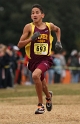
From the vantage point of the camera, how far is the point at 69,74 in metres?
31.9

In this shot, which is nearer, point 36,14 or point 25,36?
point 25,36

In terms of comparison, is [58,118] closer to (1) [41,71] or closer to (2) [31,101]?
(1) [41,71]

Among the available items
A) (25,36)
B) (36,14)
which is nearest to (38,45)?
(25,36)

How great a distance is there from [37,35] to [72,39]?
55.7 meters

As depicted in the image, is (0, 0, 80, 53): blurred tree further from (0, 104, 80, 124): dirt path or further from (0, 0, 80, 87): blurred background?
(0, 104, 80, 124): dirt path

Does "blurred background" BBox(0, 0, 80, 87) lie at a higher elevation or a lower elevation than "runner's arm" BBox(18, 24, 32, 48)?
lower

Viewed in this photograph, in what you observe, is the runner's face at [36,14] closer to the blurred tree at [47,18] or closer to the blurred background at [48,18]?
the blurred background at [48,18]

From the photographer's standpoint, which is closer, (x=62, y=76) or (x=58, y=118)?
(x=58, y=118)

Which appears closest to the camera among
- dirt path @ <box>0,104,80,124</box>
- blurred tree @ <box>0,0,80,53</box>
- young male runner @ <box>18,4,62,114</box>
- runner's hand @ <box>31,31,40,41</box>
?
dirt path @ <box>0,104,80,124</box>

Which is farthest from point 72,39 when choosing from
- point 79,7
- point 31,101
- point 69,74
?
point 31,101

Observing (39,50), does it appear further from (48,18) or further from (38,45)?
→ (48,18)

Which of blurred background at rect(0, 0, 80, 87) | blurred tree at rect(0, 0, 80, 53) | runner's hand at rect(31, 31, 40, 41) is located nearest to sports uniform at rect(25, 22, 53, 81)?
runner's hand at rect(31, 31, 40, 41)

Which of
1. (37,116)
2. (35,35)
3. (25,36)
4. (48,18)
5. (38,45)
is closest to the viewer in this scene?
(37,116)

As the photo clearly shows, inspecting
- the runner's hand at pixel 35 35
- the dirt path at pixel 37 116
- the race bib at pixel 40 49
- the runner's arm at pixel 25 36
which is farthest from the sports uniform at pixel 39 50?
the dirt path at pixel 37 116
